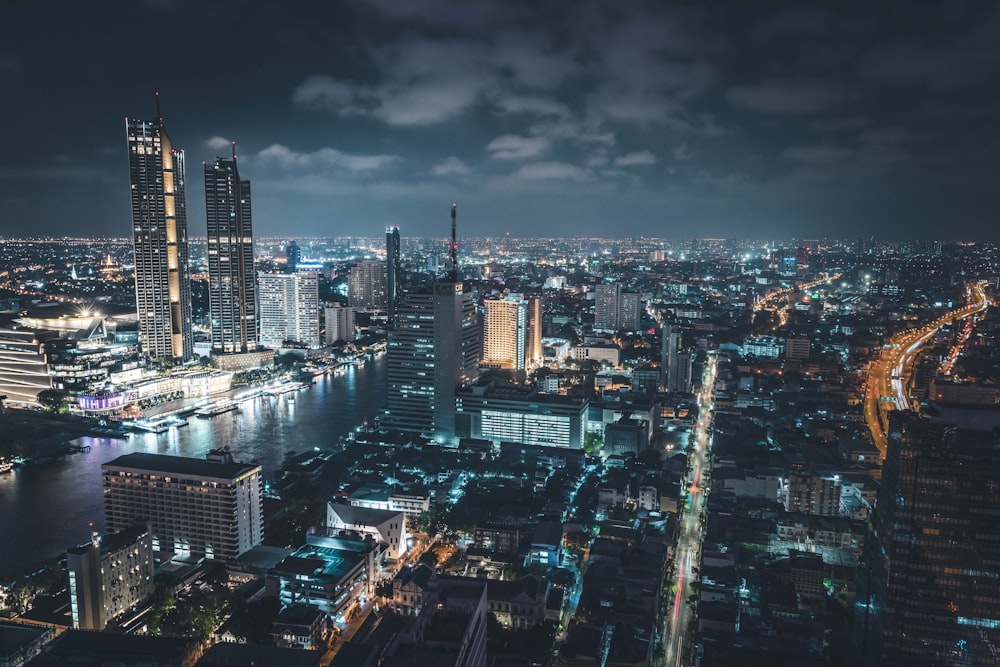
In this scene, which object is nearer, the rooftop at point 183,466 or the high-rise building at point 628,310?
the rooftop at point 183,466

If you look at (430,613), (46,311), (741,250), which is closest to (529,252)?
(741,250)

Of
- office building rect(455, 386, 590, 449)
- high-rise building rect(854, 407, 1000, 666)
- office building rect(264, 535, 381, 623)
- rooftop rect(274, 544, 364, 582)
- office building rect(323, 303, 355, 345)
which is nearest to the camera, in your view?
high-rise building rect(854, 407, 1000, 666)

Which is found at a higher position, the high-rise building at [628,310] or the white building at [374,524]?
the high-rise building at [628,310]

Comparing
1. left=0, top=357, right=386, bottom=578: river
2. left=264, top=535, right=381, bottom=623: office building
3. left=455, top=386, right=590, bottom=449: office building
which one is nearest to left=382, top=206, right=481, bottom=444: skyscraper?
left=455, top=386, right=590, bottom=449: office building

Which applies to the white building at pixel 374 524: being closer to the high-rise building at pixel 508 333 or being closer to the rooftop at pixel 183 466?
the rooftop at pixel 183 466

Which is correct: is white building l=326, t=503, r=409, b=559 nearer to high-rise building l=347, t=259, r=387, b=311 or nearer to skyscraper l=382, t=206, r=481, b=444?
skyscraper l=382, t=206, r=481, b=444

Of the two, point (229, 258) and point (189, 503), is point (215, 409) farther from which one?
point (189, 503)

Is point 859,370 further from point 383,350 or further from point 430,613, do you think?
point 383,350

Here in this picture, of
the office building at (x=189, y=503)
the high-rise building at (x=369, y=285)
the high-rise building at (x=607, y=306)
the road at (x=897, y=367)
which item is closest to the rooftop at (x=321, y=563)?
the office building at (x=189, y=503)
